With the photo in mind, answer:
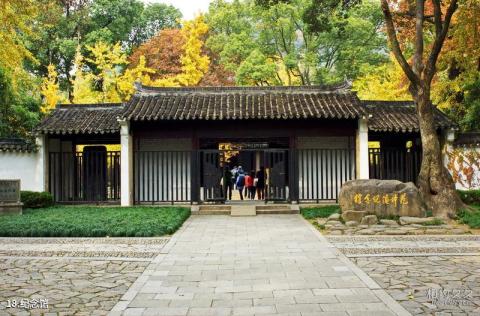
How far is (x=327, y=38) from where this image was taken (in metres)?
28.7

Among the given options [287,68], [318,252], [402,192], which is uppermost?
[287,68]

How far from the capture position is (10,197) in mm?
13914

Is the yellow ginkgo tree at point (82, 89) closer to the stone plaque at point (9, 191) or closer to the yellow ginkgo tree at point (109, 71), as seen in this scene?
the yellow ginkgo tree at point (109, 71)

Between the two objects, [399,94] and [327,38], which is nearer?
[399,94]

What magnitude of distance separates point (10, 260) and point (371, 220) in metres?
8.22

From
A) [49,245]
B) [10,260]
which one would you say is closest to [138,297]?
[10,260]

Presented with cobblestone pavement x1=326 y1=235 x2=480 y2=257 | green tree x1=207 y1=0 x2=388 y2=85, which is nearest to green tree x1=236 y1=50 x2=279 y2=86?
green tree x1=207 y1=0 x2=388 y2=85

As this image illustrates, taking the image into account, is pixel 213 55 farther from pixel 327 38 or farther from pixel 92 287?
pixel 92 287

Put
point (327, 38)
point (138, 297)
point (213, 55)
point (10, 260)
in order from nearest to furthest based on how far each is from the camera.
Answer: point (138, 297) < point (10, 260) < point (327, 38) < point (213, 55)

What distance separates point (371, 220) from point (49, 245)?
7624 millimetres

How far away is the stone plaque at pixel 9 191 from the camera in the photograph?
13.8 m

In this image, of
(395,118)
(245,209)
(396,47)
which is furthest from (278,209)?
(396,47)

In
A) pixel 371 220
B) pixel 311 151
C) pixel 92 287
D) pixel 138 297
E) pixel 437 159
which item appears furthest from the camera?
pixel 311 151

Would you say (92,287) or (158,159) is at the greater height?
(158,159)
